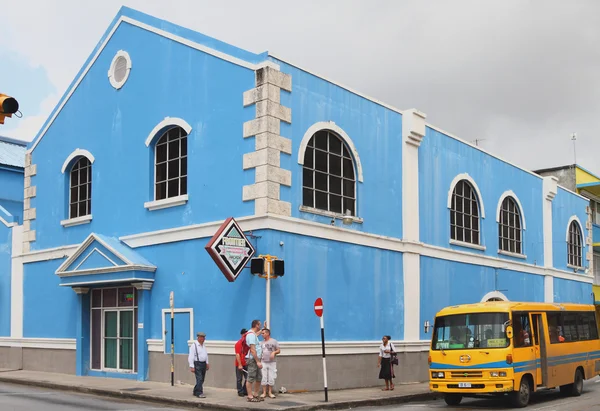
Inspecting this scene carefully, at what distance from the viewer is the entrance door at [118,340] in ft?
70.5

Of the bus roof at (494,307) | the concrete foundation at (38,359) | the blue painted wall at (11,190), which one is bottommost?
the concrete foundation at (38,359)

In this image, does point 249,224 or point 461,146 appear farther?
point 461,146

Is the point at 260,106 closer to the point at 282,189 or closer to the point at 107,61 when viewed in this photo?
the point at 282,189

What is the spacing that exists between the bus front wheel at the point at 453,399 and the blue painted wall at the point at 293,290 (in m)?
3.25

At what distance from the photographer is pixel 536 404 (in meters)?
17.9

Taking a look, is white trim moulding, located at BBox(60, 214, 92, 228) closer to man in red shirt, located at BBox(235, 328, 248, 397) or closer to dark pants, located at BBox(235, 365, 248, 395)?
man in red shirt, located at BBox(235, 328, 248, 397)

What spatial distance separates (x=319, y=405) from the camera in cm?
1611

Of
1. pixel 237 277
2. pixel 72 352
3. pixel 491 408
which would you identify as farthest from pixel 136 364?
pixel 491 408

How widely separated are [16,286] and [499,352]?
1613 cm

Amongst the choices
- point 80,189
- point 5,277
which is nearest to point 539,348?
point 80,189

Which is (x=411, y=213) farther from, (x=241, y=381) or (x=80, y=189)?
(x=80, y=189)

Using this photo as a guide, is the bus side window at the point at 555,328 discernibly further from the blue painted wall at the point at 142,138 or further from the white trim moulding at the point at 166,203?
the white trim moulding at the point at 166,203

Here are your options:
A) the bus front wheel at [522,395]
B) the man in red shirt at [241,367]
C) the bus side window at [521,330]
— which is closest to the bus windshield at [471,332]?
the bus side window at [521,330]

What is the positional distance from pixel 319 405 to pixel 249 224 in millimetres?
4682
